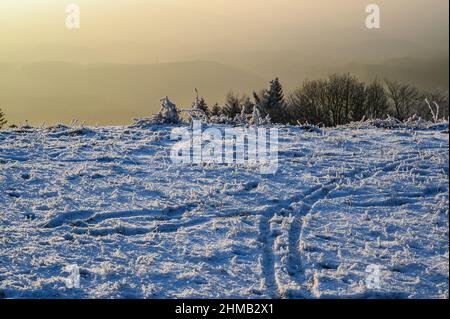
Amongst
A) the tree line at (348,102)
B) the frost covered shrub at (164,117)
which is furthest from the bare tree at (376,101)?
the frost covered shrub at (164,117)

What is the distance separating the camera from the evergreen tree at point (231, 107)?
68.4 m

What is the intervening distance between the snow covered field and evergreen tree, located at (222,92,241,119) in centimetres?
5317

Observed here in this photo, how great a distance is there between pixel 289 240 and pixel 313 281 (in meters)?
1.29

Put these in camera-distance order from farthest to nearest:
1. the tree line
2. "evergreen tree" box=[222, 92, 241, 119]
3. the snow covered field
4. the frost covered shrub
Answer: "evergreen tree" box=[222, 92, 241, 119], the tree line, the frost covered shrub, the snow covered field

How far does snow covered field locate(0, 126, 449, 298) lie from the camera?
759 centimetres

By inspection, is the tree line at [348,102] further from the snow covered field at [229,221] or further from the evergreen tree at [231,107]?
the snow covered field at [229,221]

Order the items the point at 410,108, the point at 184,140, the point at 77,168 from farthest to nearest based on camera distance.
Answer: the point at 410,108 < the point at 184,140 < the point at 77,168

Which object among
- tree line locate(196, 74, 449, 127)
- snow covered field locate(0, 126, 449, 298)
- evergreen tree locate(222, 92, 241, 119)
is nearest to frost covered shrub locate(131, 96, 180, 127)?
snow covered field locate(0, 126, 449, 298)

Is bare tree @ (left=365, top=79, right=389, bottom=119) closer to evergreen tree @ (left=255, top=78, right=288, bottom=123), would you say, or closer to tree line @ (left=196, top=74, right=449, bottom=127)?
tree line @ (left=196, top=74, right=449, bottom=127)

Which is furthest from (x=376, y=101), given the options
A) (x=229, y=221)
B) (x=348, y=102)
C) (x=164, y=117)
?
(x=229, y=221)
